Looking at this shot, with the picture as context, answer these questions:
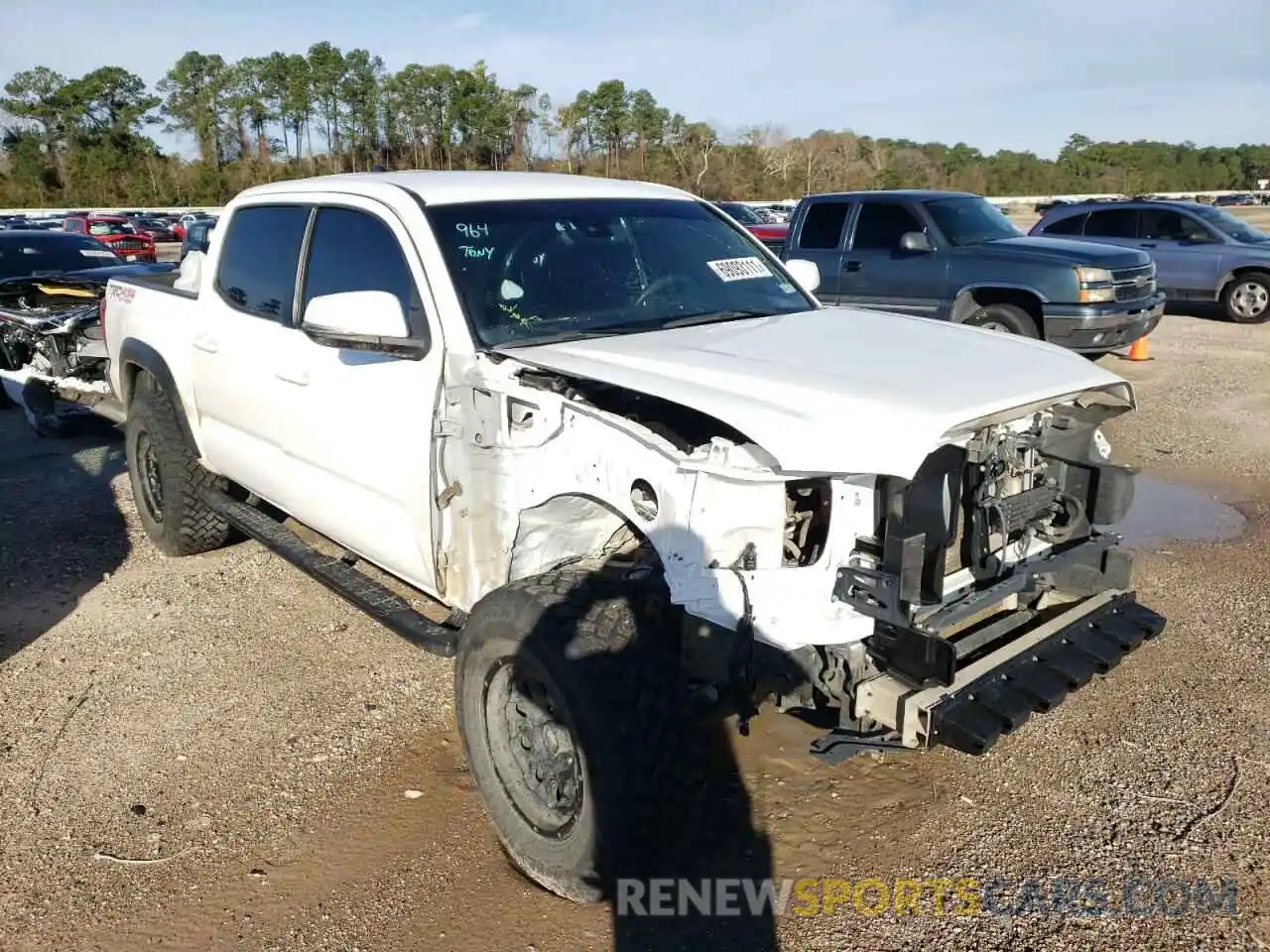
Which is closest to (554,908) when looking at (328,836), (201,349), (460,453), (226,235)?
(328,836)

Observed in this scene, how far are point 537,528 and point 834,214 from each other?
8945 millimetres

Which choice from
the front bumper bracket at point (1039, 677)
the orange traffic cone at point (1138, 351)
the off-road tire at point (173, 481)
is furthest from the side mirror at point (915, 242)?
the front bumper bracket at point (1039, 677)

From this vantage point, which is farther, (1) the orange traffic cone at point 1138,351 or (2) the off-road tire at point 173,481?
(1) the orange traffic cone at point 1138,351

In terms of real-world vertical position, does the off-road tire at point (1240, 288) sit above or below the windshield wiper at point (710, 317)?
below

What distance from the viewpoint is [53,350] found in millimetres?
8672

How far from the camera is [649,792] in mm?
2752

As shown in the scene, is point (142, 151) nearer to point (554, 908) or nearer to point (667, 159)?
point (667, 159)

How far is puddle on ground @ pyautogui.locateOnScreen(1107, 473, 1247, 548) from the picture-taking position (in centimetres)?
596

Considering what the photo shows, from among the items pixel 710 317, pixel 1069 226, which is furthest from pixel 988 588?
pixel 1069 226

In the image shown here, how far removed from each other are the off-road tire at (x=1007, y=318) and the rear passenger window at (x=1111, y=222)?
6112 millimetres

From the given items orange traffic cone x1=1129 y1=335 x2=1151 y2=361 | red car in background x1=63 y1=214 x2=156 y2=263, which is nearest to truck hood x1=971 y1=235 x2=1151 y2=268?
orange traffic cone x1=1129 y1=335 x2=1151 y2=361

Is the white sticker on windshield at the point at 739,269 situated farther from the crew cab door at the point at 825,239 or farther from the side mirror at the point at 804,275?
the crew cab door at the point at 825,239

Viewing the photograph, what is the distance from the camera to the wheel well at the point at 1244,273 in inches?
583

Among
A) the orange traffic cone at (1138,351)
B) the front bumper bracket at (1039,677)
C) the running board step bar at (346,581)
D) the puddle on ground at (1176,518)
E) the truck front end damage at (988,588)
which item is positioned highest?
the truck front end damage at (988,588)
